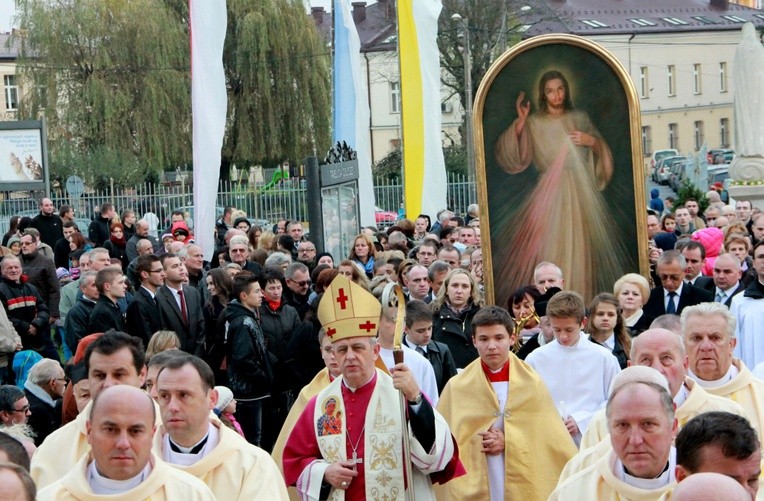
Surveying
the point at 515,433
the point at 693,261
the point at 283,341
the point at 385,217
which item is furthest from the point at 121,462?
the point at 385,217

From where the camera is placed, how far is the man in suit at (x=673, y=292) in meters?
11.4

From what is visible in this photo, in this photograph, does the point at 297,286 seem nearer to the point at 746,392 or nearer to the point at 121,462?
the point at 746,392

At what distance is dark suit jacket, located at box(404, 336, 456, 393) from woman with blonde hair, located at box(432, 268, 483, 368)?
101 centimetres

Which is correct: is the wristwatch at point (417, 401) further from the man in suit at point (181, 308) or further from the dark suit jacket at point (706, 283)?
the dark suit jacket at point (706, 283)

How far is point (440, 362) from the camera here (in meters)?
9.37

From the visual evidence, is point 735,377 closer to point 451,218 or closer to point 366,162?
point 451,218

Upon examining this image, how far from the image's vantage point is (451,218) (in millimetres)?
19250

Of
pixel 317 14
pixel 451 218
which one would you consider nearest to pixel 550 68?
pixel 451 218

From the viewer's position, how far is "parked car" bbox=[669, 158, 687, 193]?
45.4m

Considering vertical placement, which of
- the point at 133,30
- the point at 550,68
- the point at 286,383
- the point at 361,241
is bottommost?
the point at 286,383

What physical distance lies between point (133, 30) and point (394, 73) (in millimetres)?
29276

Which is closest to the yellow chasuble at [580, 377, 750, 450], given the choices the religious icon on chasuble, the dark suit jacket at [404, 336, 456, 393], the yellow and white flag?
the dark suit jacket at [404, 336, 456, 393]

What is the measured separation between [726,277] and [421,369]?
3876 millimetres

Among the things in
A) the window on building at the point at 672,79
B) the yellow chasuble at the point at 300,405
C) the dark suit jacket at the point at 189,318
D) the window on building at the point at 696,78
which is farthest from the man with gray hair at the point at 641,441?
the window on building at the point at 696,78
